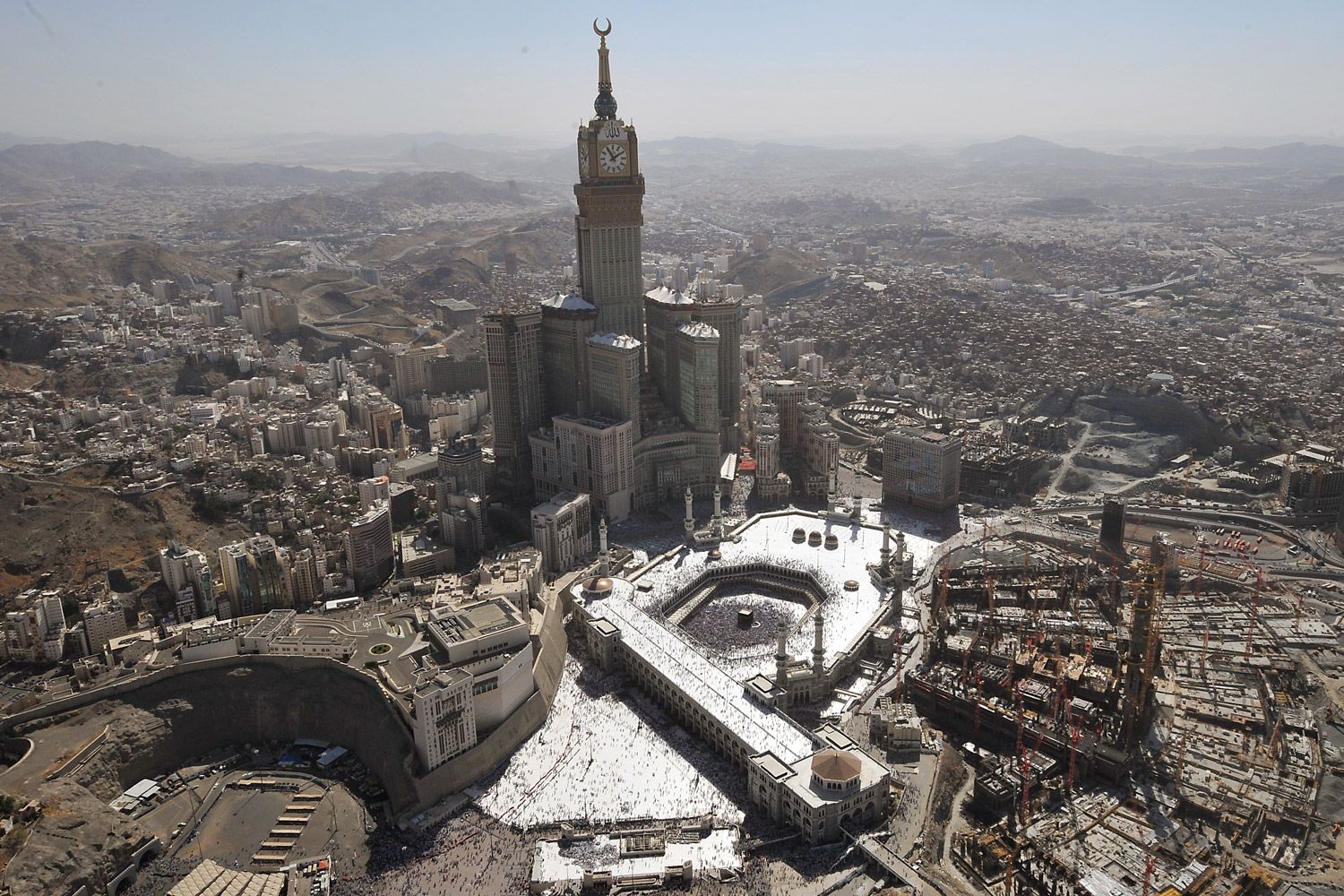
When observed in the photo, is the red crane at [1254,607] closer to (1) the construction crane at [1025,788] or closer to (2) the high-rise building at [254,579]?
(1) the construction crane at [1025,788]

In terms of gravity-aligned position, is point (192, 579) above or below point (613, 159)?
below

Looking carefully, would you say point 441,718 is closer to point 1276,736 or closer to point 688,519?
point 688,519

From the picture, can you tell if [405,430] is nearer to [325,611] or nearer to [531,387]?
[531,387]

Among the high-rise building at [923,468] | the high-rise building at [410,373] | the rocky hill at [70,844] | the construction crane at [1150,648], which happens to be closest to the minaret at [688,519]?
the high-rise building at [923,468]

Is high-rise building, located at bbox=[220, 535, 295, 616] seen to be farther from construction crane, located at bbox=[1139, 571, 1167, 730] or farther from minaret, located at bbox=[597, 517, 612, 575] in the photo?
construction crane, located at bbox=[1139, 571, 1167, 730]

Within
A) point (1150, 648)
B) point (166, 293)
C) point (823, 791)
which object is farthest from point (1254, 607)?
point (166, 293)

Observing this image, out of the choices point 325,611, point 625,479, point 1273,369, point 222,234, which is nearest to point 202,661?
point 325,611
